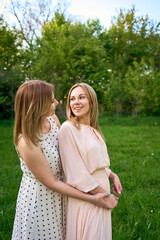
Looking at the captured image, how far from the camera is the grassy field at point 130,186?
2822mm

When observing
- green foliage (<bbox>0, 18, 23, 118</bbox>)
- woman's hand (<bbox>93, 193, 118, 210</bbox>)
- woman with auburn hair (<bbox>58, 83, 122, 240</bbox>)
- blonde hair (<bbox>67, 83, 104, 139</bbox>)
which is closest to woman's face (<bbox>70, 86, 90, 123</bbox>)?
blonde hair (<bbox>67, 83, 104, 139</bbox>)

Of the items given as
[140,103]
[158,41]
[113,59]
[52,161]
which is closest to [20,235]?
[52,161]

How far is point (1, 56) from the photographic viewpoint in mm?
16234

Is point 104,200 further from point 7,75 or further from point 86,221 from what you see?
point 7,75

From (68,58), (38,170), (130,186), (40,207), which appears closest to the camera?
(38,170)

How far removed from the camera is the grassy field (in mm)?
2822

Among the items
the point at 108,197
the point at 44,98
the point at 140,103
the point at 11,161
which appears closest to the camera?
the point at 44,98

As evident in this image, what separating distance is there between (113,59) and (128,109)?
770cm

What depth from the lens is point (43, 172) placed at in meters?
1.47

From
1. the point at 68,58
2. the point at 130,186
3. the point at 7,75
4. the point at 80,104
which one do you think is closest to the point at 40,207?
the point at 80,104

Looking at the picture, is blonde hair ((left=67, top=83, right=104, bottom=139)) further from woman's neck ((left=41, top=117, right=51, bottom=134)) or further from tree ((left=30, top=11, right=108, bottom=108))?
tree ((left=30, top=11, right=108, bottom=108))

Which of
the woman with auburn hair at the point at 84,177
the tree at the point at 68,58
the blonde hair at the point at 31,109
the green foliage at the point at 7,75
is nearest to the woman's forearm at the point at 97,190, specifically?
the woman with auburn hair at the point at 84,177

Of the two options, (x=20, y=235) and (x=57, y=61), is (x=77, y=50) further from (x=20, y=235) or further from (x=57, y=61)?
(x=20, y=235)

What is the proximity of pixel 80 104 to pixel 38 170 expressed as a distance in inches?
28.4
